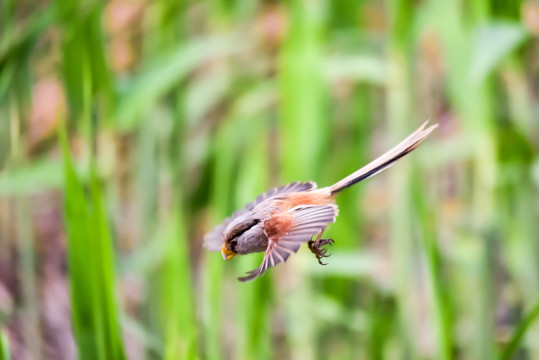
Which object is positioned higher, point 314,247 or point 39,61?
point 39,61

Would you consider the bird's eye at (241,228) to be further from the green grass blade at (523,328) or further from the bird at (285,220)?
the green grass blade at (523,328)

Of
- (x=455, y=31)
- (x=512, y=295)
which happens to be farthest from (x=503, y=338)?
(x=455, y=31)

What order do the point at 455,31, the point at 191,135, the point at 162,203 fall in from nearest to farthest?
the point at 455,31, the point at 162,203, the point at 191,135

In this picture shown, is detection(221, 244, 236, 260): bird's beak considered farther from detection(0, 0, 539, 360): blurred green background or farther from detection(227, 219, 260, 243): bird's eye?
detection(0, 0, 539, 360): blurred green background

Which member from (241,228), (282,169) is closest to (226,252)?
(241,228)

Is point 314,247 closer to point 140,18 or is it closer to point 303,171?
point 303,171

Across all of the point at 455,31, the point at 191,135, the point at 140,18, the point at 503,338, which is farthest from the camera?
the point at 191,135

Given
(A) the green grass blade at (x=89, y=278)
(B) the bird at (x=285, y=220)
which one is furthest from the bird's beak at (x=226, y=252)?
(A) the green grass blade at (x=89, y=278)
